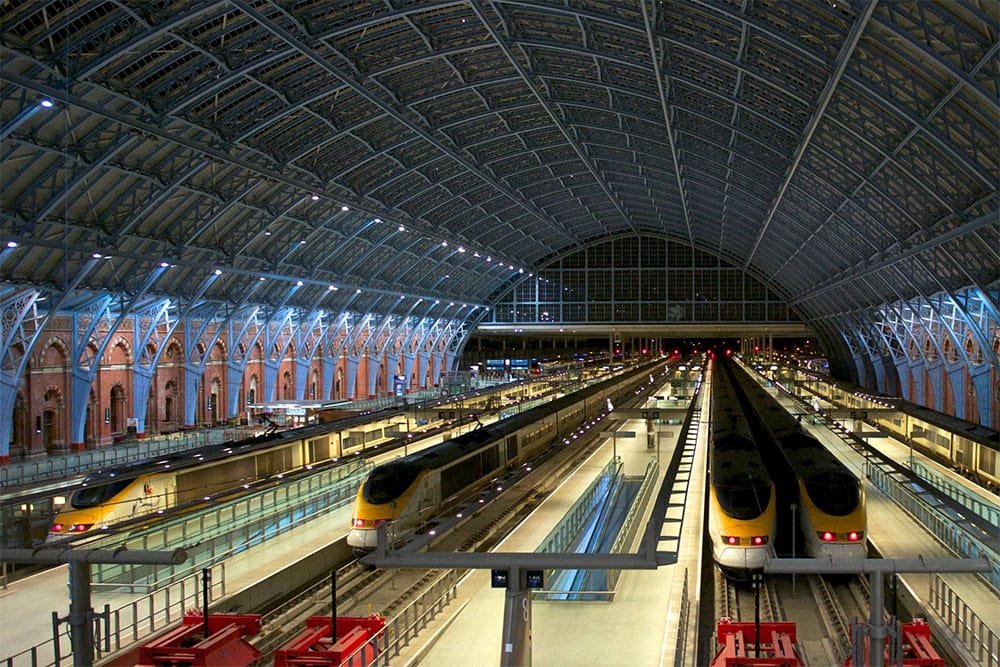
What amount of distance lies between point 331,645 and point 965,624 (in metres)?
10.5

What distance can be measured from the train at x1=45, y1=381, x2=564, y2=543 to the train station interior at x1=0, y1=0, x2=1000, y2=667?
13cm

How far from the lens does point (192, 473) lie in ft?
80.7

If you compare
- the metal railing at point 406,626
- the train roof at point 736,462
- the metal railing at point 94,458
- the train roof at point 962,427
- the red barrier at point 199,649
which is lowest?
the metal railing at point 406,626

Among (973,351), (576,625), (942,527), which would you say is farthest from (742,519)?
(973,351)

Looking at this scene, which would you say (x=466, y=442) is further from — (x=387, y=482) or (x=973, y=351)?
(x=973, y=351)

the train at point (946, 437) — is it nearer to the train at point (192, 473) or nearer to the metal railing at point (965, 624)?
the metal railing at point (965, 624)

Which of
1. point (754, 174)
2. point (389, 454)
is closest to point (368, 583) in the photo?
point (389, 454)

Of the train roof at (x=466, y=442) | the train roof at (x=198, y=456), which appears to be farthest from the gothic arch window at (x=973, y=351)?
the train roof at (x=198, y=456)

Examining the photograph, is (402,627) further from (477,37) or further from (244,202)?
(244,202)

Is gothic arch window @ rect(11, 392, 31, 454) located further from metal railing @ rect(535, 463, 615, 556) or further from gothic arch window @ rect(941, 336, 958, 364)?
gothic arch window @ rect(941, 336, 958, 364)

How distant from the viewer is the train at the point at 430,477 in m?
20.8

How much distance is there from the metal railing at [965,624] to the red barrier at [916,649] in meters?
0.85

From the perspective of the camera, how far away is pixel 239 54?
1075 inches

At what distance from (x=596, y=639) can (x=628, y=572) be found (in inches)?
155
